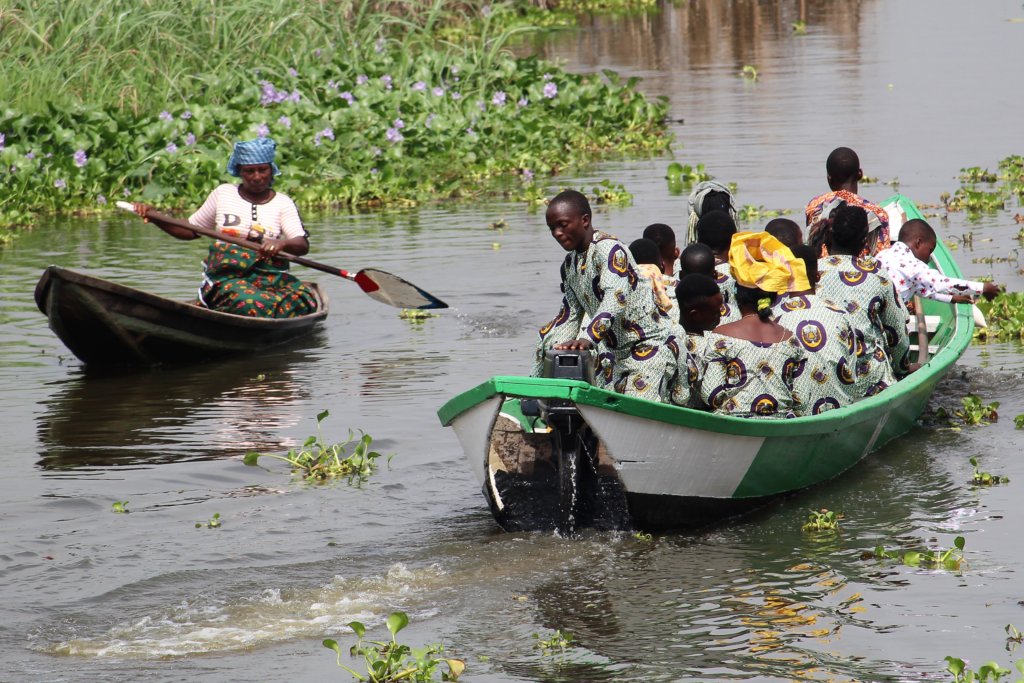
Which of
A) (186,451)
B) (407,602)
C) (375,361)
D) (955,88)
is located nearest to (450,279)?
(375,361)

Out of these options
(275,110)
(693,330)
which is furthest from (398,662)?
(275,110)

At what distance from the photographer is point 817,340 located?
24.6 feet

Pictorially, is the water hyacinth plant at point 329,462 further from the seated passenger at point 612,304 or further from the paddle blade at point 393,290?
the paddle blade at point 393,290

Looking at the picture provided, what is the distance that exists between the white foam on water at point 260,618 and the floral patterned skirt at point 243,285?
4.53 meters

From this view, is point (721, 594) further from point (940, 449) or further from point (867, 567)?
point (940, 449)

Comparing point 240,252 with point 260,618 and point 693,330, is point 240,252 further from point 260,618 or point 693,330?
point 260,618

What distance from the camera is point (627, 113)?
760 inches

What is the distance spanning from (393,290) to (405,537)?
14.7ft

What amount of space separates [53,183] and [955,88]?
40.9ft

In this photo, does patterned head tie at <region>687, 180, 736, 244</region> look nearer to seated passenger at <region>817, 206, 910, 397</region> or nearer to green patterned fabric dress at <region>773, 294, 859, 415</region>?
seated passenger at <region>817, 206, 910, 397</region>

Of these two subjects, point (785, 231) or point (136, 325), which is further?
point (136, 325)

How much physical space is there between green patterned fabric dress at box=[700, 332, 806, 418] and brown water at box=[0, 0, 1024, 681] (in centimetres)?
55

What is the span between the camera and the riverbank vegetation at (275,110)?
16.2 meters

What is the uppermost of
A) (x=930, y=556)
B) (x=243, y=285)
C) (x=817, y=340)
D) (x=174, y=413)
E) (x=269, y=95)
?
(x=269, y=95)
